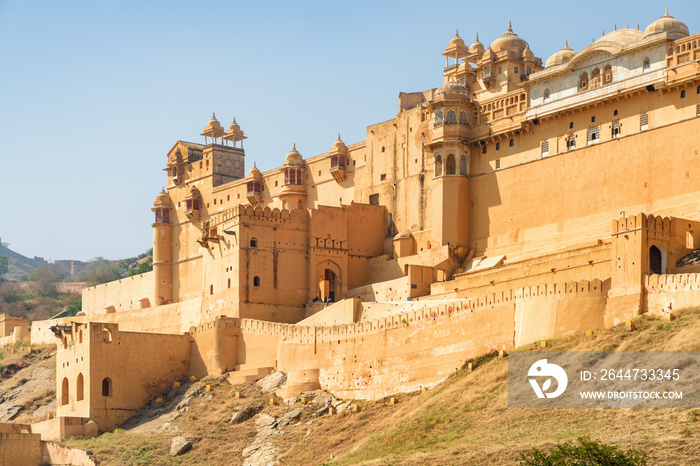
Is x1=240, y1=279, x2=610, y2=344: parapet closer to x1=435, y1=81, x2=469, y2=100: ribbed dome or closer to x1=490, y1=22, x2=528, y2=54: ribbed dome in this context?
x1=435, y1=81, x2=469, y2=100: ribbed dome

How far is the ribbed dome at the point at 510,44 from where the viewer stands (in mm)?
54781

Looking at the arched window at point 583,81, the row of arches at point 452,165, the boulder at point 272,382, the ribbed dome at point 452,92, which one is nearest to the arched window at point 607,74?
the arched window at point 583,81

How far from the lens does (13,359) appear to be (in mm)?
63625

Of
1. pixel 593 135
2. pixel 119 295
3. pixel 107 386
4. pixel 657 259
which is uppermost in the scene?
pixel 593 135

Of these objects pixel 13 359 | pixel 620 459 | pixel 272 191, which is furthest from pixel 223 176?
pixel 620 459

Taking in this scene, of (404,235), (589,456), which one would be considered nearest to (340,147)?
(404,235)

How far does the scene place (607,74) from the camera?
4588cm

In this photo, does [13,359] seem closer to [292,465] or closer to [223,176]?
[223,176]

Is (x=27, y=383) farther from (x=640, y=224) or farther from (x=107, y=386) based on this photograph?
(x=640, y=224)

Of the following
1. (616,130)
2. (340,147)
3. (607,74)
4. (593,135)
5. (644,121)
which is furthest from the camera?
(340,147)

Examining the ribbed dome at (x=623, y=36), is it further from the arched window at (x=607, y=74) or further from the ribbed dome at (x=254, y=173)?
the ribbed dome at (x=254, y=173)

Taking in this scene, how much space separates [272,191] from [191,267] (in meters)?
5.72

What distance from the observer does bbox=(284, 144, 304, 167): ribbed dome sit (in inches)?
2379

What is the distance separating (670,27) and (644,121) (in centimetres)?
327
